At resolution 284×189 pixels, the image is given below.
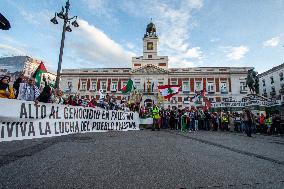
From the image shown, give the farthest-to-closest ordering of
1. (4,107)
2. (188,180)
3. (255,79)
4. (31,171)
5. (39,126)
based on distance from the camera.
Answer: (255,79), (39,126), (4,107), (31,171), (188,180)

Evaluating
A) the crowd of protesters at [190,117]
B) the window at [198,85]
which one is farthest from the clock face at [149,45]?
the crowd of protesters at [190,117]

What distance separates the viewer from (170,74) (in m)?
54.7

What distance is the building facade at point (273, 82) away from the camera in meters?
49.0

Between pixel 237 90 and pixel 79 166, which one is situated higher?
pixel 237 90

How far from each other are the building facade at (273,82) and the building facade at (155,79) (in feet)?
18.0

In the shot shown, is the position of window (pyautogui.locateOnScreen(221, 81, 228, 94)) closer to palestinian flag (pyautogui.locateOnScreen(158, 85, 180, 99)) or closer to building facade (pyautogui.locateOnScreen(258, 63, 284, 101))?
building facade (pyautogui.locateOnScreen(258, 63, 284, 101))

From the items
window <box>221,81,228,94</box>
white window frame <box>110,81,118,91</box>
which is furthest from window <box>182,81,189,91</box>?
white window frame <box>110,81,118,91</box>

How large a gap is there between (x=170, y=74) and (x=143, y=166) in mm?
51486

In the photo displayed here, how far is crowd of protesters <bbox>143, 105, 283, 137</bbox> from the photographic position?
656 inches

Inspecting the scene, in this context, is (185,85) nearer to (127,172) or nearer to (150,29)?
(150,29)

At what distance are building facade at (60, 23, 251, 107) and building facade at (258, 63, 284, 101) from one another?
18.0 ft

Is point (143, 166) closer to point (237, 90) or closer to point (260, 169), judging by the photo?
point (260, 169)

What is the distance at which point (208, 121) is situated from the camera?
19.8m

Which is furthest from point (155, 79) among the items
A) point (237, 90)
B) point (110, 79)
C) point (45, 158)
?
point (45, 158)
